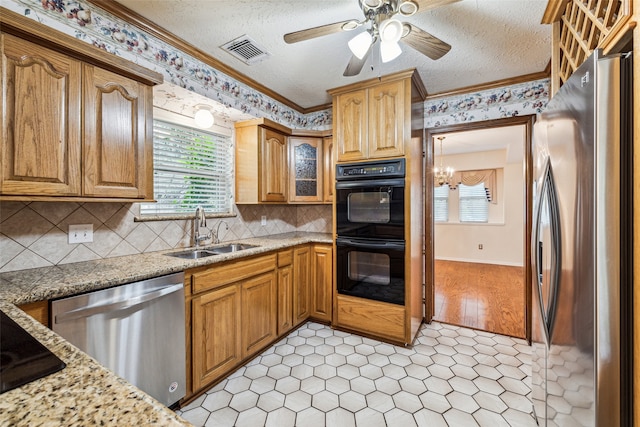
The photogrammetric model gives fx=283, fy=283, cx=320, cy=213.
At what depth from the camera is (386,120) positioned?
99.1 inches

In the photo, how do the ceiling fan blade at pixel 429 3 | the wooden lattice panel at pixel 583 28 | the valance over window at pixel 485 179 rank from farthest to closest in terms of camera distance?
the valance over window at pixel 485 179, the ceiling fan blade at pixel 429 3, the wooden lattice panel at pixel 583 28

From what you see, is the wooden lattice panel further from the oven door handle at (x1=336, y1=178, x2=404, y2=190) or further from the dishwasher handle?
the dishwasher handle

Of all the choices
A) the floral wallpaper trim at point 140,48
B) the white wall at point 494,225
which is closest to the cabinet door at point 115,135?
the floral wallpaper trim at point 140,48

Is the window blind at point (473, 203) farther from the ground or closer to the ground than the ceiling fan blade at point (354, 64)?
closer to the ground

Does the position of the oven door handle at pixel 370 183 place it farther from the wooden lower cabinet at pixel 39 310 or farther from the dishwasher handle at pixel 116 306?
the wooden lower cabinet at pixel 39 310

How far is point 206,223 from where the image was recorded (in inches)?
102

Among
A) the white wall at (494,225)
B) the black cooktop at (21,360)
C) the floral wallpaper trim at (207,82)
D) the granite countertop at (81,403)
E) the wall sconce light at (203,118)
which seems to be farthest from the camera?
the white wall at (494,225)

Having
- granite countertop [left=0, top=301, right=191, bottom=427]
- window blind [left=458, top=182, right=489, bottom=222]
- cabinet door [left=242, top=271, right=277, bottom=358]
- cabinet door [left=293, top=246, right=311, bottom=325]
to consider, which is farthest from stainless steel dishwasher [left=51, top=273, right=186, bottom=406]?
window blind [left=458, top=182, right=489, bottom=222]

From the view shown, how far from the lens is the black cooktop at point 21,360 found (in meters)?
0.55

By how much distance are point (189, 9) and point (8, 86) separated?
104 centimetres

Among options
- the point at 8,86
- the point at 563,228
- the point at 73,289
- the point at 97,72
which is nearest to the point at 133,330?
the point at 73,289

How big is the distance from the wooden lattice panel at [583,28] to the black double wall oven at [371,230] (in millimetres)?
1187

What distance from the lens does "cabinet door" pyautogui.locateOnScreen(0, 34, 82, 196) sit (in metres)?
1.25

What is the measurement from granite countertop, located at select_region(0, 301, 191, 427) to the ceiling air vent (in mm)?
2155
